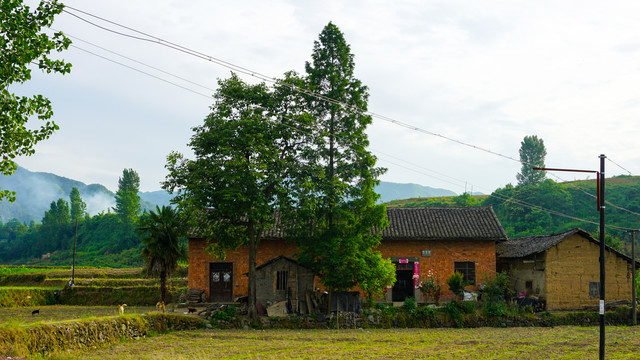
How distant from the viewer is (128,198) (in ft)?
296

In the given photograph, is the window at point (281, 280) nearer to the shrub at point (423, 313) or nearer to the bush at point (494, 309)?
the shrub at point (423, 313)

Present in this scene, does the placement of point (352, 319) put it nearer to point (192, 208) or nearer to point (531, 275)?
point (192, 208)

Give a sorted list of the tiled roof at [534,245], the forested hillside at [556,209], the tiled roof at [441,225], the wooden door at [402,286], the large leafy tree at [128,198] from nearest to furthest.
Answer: the tiled roof at [534,245] → the tiled roof at [441,225] → the wooden door at [402,286] → the forested hillside at [556,209] → the large leafy tree at [128,198]

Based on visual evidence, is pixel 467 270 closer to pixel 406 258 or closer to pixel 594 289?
pixel 406 258

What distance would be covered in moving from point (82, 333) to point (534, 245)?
2430 centimetres

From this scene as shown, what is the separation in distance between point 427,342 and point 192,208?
493 inches

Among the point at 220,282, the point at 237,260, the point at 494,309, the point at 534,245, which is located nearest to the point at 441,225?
the point at 534,245

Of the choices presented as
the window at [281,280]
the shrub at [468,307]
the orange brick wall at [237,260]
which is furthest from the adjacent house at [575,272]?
the orange brick wall at [237,260]

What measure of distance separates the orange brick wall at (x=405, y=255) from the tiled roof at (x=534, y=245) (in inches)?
59.6

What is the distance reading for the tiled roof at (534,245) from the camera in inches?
1094

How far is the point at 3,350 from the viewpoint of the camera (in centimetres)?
1295

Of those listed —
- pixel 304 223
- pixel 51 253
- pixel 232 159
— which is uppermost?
pixel 232 159

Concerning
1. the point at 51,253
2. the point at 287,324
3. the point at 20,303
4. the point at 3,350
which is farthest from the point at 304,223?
the point at 51,253

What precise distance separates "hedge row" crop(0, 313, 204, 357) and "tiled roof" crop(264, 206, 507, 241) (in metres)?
9.08
